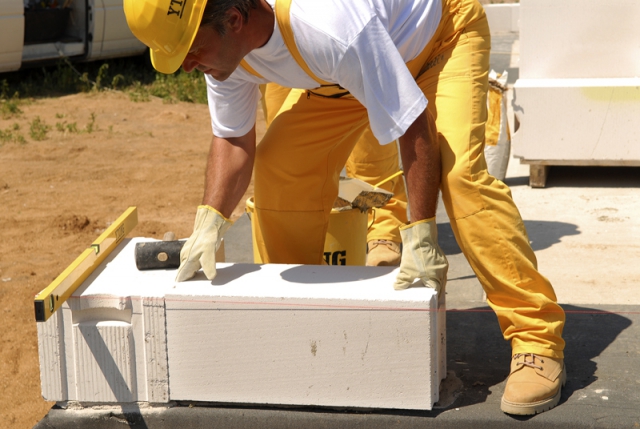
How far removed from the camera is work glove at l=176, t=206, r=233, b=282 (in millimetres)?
2832

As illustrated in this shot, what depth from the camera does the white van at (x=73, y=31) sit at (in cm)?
992

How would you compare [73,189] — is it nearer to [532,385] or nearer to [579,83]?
[579,83]

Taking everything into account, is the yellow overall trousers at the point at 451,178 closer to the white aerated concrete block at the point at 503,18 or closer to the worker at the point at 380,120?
the worker at the point at 380,120

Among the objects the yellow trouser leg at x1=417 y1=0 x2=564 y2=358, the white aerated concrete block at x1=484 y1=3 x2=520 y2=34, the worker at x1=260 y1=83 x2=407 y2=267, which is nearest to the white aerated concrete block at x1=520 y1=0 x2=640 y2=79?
the worker at x1=260 y1=83 x2=407 y2=267

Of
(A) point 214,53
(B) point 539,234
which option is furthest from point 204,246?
(B) point 539,234

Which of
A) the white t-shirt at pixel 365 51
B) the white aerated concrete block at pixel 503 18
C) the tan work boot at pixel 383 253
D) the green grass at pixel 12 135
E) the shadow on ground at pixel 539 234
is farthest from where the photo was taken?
the white aerated concrete block at pixel 503 18

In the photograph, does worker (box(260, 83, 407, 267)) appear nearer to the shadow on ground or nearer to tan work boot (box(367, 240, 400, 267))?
tan work boot (box(367, 240, 400, 267))

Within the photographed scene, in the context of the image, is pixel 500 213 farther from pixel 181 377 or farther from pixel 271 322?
pixel 181 377

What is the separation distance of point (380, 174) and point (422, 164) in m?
1.59

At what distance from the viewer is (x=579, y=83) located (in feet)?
17.7

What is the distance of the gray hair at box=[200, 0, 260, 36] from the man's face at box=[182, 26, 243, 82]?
0.06ft

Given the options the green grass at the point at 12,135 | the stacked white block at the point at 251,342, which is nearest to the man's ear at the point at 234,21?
the stacked white block at the point at 251,342

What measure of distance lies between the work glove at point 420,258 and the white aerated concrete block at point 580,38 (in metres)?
3.19

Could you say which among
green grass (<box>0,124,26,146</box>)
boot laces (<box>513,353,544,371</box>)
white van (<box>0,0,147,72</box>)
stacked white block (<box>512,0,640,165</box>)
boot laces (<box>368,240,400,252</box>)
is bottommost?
boot laces (<box>513,353,544,371</box>)
